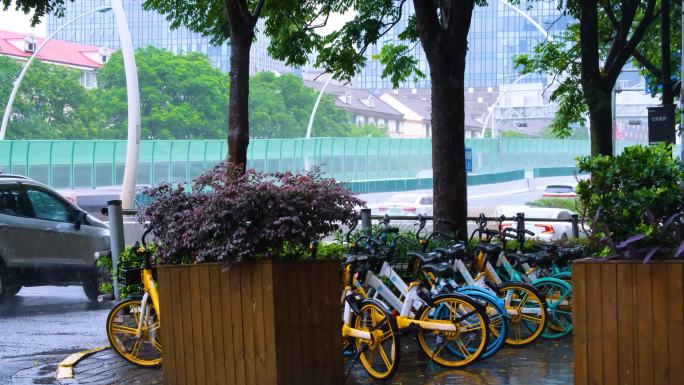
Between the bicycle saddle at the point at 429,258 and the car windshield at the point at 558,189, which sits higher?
the bicycle saddle at the point at 429,258

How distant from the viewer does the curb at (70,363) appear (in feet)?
28.5

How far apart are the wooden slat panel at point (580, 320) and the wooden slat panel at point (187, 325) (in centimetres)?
268

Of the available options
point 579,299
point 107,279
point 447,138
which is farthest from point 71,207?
point 579,299

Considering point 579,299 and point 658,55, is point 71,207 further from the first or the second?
point 658,55

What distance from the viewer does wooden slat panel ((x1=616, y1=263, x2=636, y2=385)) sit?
5.74 meters

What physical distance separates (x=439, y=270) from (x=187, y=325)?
2384 millimetres

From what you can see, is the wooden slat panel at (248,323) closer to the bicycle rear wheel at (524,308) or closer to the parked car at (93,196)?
the bicycle rear wheel at (524,308)

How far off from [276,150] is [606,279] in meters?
42.5

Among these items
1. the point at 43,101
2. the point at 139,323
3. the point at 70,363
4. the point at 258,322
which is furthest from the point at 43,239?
the point at 43,101

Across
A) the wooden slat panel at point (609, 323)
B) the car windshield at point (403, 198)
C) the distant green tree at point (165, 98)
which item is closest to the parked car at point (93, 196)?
the car windshield at point (403, 198)

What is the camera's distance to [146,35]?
5015 inches

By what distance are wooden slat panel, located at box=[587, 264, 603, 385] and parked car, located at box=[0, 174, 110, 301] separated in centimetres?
1033

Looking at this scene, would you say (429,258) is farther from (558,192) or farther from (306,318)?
(558,192)

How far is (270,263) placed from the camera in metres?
6.81
